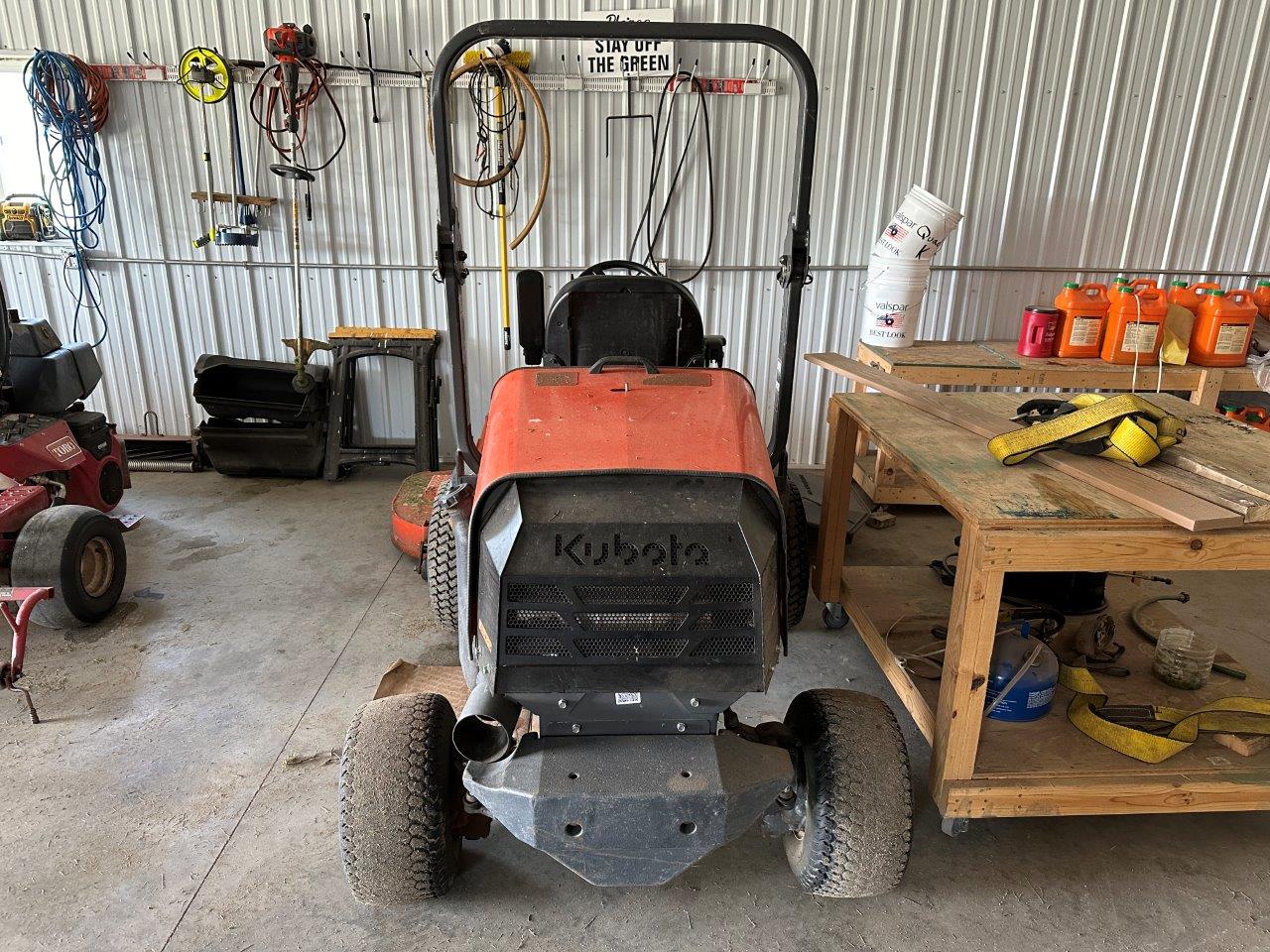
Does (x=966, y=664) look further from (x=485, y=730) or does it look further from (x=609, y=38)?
(x=609, y=38)

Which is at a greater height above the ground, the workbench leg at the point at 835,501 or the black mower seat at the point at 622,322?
the black mower seat at the point at 622,322

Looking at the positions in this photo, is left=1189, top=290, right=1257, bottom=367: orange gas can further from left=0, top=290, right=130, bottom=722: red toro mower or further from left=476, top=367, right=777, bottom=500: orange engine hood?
left=0, top=290, right=130, bottom=722: red toro mower

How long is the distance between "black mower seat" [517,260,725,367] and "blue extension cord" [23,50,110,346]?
145 inches

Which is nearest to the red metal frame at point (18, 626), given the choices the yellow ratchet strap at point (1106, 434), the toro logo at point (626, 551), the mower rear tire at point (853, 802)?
the toro logo at point (626, 551)

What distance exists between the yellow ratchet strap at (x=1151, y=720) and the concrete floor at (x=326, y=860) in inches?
12.1

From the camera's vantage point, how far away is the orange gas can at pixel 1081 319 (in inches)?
155

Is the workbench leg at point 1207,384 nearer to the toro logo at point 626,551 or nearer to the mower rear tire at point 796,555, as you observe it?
the mower rear tire at point 796,555

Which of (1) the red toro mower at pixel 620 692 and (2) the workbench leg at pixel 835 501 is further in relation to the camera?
(2) the workbench leg at pixel 835 501

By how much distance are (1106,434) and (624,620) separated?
1391 millimetres

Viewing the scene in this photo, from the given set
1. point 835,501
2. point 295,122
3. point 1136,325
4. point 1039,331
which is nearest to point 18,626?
point 835,501

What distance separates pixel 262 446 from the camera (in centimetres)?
465

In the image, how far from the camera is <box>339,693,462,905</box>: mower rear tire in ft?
5.55

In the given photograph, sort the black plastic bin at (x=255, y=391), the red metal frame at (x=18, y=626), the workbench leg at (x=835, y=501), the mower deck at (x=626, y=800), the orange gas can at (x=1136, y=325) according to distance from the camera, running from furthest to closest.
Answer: the black plastic bin at (x=255, y=391) < the orange gas can at (x=1136, y=325) < the workbench leg at (x=835, y=501) < the red metal frame at (x=18, y=626) < the mower deck at (x=626, y=800)

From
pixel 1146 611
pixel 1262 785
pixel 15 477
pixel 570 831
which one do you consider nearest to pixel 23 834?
pixel 570 831
